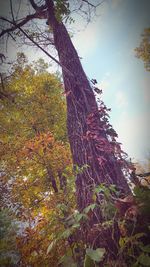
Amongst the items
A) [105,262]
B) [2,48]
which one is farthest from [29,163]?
[105,262]

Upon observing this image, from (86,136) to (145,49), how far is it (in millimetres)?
15828

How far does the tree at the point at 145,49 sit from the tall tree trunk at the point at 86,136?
14.1 m

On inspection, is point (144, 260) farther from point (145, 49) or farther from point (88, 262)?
point (145, 49)

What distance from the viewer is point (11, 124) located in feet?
33.7

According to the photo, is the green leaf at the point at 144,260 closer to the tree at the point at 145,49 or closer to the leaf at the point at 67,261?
the leaf at the point at 67,261

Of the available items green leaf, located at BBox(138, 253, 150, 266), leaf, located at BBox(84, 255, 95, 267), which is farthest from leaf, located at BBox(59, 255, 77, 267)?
green leaf, located at BBox(138, 253, 150, 266)

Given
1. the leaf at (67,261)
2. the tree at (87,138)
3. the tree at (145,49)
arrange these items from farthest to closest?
the tree at (145,49), the tree at (87,138), the leaf at (67,261)

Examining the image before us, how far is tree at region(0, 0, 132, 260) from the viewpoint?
8.36ft

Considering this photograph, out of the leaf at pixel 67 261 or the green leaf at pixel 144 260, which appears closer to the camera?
the green leaf at pixel 144 260

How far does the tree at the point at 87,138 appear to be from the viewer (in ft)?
8.36

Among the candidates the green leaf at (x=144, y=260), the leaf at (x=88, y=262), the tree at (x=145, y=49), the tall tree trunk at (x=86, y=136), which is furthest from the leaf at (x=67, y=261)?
the tree at (x=145, y=49)

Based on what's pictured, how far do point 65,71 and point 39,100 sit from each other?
22.5 ft

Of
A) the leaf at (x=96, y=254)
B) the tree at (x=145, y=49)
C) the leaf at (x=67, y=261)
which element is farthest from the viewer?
the tree at (x=145, y=49)

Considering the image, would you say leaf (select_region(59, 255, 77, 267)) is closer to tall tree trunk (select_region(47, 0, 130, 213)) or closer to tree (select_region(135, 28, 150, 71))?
tall tree trunk (select_region(47, 0, 130, 213))
